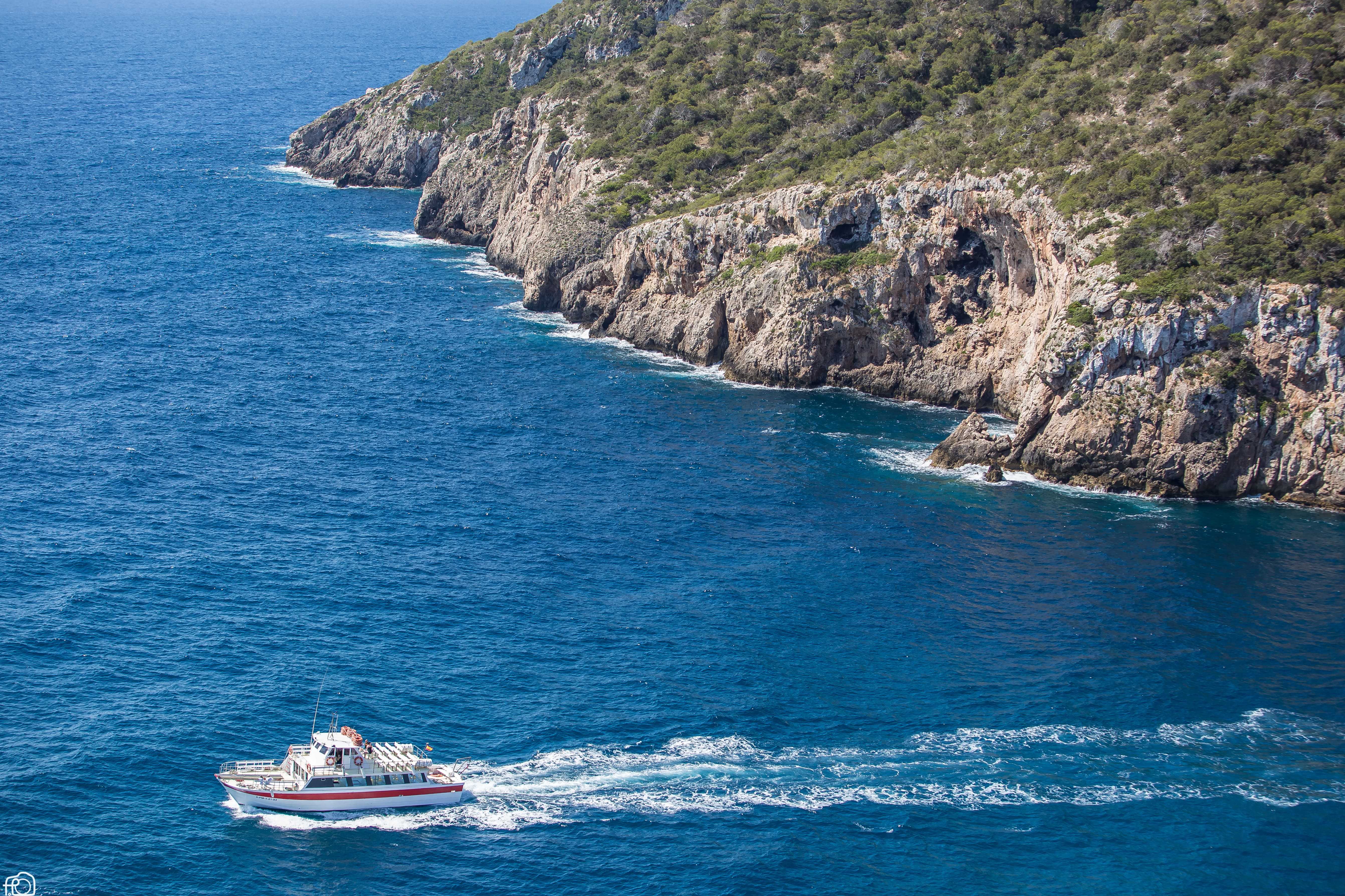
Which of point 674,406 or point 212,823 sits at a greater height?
point 674,406

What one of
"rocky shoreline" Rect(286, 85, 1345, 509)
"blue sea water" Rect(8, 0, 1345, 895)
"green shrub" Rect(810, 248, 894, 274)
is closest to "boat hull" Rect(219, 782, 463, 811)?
"blue sea water" Rect(8, 0, 1345, 895)

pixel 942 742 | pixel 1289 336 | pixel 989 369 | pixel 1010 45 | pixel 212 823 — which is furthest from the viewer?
pixel 1010 45

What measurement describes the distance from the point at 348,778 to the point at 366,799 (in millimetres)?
1465

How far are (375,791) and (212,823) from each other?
765 centimetres

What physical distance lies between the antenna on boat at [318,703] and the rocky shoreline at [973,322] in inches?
2158

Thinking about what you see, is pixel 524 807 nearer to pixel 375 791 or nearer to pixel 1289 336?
pixel 375 791

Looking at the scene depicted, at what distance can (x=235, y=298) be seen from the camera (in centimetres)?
14812

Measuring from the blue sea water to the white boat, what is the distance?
1.19 meters

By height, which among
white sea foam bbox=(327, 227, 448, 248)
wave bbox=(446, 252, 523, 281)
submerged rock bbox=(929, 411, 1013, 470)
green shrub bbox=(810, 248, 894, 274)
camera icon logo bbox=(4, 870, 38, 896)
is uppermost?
green shrub bbox=(810, 248, 894, 274)

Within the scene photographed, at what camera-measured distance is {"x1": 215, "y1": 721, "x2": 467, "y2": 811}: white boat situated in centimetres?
5962

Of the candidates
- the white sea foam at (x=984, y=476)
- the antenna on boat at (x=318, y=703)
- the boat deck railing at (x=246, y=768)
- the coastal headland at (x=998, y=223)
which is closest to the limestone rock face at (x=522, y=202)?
the coastal headland at (x=998, y=223)

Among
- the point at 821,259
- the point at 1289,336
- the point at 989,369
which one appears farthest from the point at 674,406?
the point at 1289,336

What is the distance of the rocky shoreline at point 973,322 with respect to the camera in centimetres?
9388

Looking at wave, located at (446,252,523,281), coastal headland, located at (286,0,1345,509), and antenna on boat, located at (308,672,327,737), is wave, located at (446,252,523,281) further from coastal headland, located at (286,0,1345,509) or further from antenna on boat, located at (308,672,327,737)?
antenna on boat, located at (308,672,327,737)
